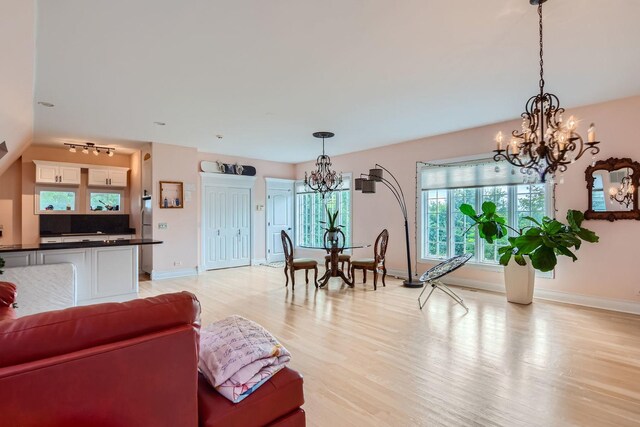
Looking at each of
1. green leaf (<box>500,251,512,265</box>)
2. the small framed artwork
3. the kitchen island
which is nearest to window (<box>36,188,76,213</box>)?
the small framed artwork

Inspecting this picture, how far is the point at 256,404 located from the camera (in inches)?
55.1

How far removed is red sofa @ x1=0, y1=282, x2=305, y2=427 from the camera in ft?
3.24

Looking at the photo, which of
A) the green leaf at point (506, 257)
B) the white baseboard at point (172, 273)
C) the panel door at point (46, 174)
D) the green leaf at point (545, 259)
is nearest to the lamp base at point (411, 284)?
the green leaf at point (506, 257)

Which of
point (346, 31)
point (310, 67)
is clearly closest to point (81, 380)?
point (346, 31)

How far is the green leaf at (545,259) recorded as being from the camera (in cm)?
402

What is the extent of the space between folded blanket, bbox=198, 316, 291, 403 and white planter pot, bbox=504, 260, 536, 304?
4.16m

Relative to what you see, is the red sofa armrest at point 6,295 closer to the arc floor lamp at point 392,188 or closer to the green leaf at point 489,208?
the arc floor lamp at point 392,188

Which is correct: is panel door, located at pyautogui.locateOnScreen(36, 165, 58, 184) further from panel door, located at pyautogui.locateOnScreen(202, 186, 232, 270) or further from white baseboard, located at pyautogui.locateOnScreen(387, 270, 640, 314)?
white baseboard, located at pyautogui.locateOnScreen(387, 270, 640, 314)

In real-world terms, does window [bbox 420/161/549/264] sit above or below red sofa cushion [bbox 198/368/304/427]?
above

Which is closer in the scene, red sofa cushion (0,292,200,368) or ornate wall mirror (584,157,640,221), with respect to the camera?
red sofa cushion (0,292,200,368)

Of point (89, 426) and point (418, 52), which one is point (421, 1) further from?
point (89, 426)

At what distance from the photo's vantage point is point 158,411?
1.21 m

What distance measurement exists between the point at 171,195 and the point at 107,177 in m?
1.73

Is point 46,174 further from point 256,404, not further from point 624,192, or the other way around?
point 624,192
